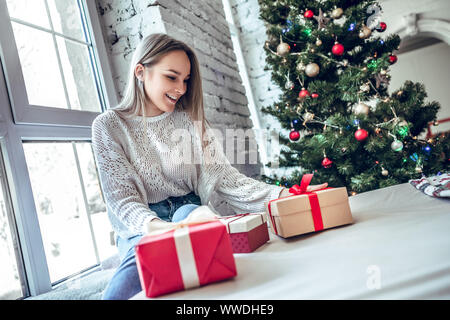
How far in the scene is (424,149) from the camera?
5.21 ft

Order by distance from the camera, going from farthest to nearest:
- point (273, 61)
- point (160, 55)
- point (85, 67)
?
point (273, 61), point (85, 67), point (160, 55)

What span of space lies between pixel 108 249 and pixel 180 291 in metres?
0.96

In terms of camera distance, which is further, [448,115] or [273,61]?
[448,115]

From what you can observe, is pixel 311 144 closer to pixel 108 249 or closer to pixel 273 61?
pixel 273 61

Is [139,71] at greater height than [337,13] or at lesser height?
lesser

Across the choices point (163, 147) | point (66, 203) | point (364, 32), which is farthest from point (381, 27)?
point (66, 203)

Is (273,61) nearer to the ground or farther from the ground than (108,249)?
farther from the ground

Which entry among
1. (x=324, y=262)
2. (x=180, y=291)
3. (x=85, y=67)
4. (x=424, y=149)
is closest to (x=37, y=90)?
(x=85, y=67)

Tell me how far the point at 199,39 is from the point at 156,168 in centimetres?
105

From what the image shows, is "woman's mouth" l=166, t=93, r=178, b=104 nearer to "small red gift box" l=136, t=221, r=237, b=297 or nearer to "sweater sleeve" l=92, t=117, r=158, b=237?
"sweater sleeve" l=92, t=117, r=158, b=237

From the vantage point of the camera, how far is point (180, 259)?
0.52m

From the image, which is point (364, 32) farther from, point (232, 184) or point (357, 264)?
point (357, 264)

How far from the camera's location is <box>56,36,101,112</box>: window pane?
4.49 feet

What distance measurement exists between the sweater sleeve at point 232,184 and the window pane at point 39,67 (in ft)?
2.15
